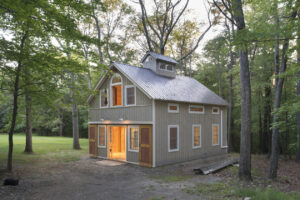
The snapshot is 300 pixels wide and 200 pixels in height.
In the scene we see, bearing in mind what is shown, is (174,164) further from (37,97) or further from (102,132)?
(37,97)

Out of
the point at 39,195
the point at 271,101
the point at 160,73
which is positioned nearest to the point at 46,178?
the point at 39,195

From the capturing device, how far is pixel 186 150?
14.6 meters

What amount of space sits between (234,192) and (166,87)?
851cm

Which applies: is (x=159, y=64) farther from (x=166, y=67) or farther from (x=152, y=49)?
(x=152, y=49)

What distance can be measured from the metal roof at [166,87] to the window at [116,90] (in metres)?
0.90

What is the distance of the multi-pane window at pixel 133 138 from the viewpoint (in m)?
13.6

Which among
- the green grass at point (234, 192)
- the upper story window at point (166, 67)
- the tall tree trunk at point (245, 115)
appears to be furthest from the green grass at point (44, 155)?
the tall tree trunk at point (245, 115)

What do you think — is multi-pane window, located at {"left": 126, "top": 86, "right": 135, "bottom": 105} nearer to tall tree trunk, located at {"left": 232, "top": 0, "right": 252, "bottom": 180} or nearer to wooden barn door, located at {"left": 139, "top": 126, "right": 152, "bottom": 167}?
wooden barn door, located at {"left": 139, "top": 126, "right": 152, "bottom": 167}

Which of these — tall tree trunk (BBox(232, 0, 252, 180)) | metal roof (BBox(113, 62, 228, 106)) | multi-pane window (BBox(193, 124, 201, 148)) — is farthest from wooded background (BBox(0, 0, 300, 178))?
multi-pane window (BBox(193, 124, 201, 148))

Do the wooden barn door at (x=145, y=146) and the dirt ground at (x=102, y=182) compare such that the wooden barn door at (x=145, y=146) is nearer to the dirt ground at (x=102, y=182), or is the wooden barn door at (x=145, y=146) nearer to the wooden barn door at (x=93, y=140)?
the dirt ground at (x=102, y=182)

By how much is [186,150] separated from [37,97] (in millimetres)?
9174

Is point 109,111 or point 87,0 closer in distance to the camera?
point 87,0

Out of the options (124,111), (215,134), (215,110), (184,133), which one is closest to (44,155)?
(124,111)

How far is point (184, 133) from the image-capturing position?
1455 cm
